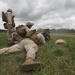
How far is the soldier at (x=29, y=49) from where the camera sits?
19.3 ft

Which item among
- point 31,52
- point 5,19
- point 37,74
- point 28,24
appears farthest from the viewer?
point 5,19

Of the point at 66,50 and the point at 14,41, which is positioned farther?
the point at 14,41

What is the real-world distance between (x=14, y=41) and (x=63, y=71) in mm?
3469

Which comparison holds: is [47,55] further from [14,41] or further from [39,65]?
[14,41]

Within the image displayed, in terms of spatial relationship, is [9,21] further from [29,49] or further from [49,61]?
[49,61]

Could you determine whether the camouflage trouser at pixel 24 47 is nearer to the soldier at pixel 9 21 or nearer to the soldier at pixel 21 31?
Result: the soldier at pixel 21 31

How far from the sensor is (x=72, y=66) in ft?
20.8

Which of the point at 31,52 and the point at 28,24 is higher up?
the point at 28,24

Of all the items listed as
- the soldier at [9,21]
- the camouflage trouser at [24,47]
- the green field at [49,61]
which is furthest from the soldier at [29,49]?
the soldier at [9,21]

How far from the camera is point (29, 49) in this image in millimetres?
7090

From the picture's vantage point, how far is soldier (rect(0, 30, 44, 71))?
5891 mm

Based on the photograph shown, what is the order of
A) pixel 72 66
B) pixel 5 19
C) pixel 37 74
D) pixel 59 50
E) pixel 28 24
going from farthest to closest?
pixel 5 19, pixel 28 24, pixel 59 50, pixel 72 66, pixel 37 74

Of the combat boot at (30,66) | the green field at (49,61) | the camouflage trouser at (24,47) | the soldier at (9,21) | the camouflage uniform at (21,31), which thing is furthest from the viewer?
the soldier at (9,21)

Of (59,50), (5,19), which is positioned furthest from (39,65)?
(5,19)
